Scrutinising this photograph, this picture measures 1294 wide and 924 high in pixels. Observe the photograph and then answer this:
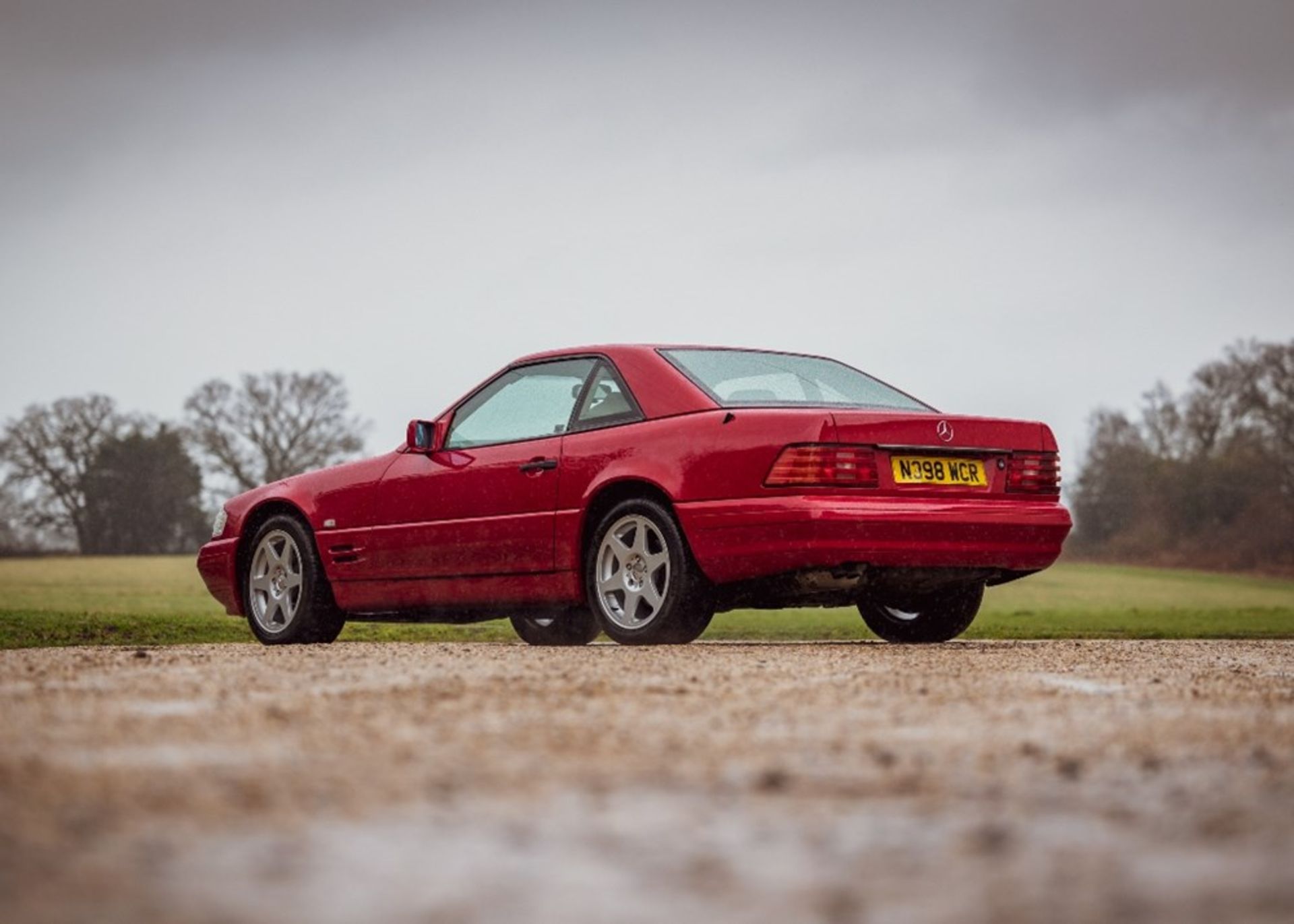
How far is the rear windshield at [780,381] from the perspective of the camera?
8.06m

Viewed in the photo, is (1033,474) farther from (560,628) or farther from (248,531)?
(248,531)

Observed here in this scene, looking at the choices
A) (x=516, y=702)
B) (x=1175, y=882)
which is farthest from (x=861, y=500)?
(x=1175, y=882)

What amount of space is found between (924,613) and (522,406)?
2515mm

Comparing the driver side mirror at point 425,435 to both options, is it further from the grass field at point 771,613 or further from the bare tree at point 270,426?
the bare tree at point 270,426

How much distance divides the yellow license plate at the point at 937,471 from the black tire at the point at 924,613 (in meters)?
1.07

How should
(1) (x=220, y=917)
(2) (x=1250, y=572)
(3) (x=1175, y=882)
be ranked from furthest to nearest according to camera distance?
(2) (x=1250, y=572) → (3) (x=1175, y=882) → (1) (x=220, y=917)

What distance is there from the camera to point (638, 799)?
3.34m

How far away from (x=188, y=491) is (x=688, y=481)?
159 feet

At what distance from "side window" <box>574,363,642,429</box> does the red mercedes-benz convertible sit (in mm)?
11

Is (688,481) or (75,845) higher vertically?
(688,481)

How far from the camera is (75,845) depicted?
2.83 meters

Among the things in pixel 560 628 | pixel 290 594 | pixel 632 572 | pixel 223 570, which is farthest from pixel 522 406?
pixel 223 570

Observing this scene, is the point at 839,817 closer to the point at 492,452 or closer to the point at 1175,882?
the point at 1175,882

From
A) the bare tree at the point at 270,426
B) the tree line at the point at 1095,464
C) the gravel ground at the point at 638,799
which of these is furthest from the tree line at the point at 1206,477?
the gravel ground at the point at 638,799
